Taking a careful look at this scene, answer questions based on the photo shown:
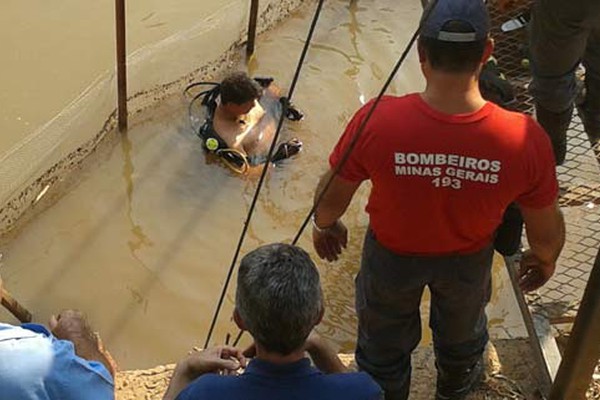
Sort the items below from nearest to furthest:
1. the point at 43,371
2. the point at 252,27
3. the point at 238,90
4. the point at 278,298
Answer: the point at 278,298 → the point at 43,371 → the point at 238,90 → the point at 252,27

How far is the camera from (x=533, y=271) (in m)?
2.71

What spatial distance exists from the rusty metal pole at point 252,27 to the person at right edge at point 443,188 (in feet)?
9.39

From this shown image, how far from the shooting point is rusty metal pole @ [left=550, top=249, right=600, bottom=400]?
8.46 feet

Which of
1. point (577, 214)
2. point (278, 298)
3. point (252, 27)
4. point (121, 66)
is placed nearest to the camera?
point (278, 298)

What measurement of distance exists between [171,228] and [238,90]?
0.76 m

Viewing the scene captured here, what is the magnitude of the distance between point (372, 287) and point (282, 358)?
31.8 inches

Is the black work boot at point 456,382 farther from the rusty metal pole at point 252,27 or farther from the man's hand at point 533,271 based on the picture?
the rusty metal pole at point 252,27

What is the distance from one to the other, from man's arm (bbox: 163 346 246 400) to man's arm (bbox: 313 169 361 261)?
52 centimetres

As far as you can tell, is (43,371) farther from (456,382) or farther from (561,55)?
(561,55)

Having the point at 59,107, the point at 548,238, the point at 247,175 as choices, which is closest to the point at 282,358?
the point at 548,238

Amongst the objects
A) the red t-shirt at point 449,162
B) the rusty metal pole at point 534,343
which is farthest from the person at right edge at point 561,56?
the red t-shirt at point 449,162

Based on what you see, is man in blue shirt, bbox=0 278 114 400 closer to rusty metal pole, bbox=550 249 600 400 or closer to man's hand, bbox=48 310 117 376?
man's hand, bbox=48 310 117 376

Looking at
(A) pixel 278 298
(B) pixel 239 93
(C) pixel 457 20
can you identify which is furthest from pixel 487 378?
(B) pixel 239 93

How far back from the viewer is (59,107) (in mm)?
5203
